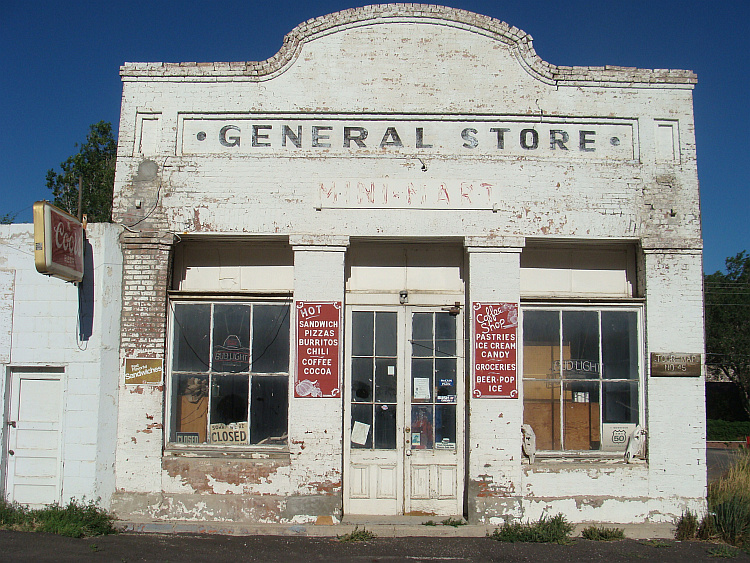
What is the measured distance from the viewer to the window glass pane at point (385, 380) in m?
7.92

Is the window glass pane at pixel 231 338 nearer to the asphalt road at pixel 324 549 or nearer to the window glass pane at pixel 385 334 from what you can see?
the window glass pane at pixel 385 334

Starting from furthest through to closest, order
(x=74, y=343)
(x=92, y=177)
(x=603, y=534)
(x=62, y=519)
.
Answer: (x=92, y=177) < (x=74, y=343) < (x=603, y=534) < (x=62, y=519)

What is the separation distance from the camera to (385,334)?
8.04 m

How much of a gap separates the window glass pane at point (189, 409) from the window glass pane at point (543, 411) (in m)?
4.13

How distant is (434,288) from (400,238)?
0.87m

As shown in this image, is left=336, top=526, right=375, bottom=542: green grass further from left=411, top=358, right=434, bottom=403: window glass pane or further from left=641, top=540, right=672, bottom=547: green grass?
left=641, top=540, right=672, bottom=547: green grass

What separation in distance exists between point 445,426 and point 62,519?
464cm

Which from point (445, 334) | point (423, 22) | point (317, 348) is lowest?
point (317, 348)

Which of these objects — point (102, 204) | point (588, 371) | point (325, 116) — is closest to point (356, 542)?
point (588, 371)

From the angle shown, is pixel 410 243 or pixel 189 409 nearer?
pixel 189 409

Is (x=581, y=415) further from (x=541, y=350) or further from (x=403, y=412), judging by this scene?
(x=403, y=412)

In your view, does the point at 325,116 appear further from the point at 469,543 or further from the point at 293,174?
the point at 469,543

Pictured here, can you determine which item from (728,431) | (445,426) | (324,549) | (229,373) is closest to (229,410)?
(229,373)

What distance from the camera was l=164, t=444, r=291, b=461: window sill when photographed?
761cm
